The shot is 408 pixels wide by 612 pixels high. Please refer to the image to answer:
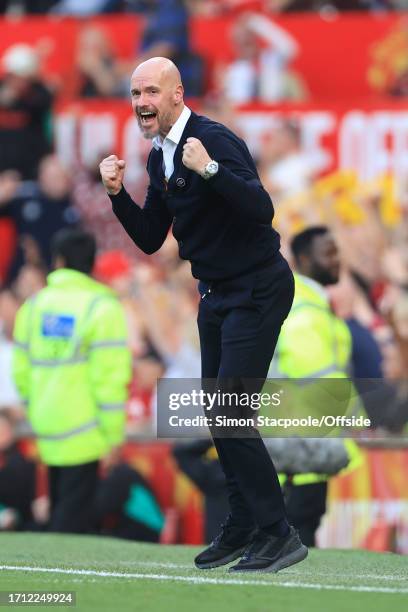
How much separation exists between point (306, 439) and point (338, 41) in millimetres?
7421

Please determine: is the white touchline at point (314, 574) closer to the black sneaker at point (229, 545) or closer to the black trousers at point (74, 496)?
the black sneaker at point (229, 545)

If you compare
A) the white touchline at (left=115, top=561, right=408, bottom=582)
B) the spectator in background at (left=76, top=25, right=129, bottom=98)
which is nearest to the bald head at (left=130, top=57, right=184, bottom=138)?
the white touchline at (left=115, top=561, right=408, bottom=582)

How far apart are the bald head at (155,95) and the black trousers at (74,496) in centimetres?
403

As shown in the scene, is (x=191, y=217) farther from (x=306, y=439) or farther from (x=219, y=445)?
(x=306, y=439)

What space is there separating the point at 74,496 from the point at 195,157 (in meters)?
4.38

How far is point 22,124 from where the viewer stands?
15.5m

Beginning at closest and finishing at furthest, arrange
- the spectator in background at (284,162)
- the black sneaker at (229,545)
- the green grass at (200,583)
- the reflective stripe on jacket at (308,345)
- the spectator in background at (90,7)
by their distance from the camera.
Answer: the green grass at (200,583)
the black sneaker at (229,545)
the reflective stripe on jacket at (308,345)
the spectator in background at (284,162)
the spectator in background at (90,7)

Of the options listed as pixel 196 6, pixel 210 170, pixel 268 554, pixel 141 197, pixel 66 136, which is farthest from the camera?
pixel 196 6

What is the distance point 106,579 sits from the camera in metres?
6.93

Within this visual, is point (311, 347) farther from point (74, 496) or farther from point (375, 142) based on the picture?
point (375, 142)

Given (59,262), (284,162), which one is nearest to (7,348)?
(284,162)

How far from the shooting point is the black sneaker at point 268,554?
7.00 metres

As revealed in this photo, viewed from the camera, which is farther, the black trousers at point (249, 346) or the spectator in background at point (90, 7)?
the spectator in background at point (90, 7)

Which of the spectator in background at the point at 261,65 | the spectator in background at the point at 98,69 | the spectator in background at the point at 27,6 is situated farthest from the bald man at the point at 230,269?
the spectator in background at the point at 27,6
